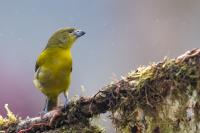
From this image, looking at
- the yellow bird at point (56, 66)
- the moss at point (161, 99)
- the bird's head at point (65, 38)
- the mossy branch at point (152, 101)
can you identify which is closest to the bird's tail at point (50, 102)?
the yellow bird at point (56, 66)

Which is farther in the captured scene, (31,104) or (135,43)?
(135,43)

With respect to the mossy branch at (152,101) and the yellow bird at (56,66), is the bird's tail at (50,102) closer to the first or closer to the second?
the yellow bird at (56,66)

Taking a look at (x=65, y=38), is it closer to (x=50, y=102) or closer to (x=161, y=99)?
(x=50, y=102)

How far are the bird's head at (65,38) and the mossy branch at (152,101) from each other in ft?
2.86

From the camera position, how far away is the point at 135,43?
947 centimetres

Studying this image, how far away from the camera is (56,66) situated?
3975 millimetres

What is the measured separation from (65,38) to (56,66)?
0.20m

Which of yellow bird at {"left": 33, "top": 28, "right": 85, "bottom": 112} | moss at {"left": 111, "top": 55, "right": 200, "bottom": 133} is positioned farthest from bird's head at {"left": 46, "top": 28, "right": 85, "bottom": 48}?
moss at {"left": 111, "top": 55, "right": 200, "bottom": 133}

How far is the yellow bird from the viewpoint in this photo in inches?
157

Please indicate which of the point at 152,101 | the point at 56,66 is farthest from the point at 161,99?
the point at 56,66

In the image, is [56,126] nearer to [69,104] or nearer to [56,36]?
[69,104]

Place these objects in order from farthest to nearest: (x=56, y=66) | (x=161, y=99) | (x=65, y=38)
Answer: (x=65, y=38) → (x=56, y=66) → (x=161, y=99)

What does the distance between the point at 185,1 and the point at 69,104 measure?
655cm

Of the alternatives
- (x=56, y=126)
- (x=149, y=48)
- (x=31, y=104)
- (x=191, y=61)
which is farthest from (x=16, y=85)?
(x=191, y=61)
